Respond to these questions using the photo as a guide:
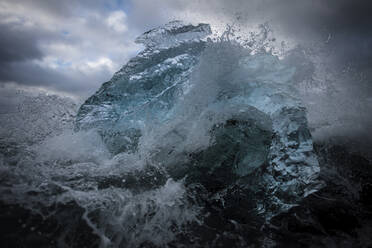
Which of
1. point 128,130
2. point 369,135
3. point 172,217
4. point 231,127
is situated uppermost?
point 369,135

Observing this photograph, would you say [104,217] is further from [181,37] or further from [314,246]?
[181,37]

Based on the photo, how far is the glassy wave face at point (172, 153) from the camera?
219cm

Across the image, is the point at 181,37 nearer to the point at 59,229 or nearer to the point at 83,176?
the point at 83,176

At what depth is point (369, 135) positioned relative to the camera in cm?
793

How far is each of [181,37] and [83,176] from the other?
351 cm

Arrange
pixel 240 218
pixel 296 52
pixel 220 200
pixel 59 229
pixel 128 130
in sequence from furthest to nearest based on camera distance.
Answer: pixel 296 52 < pixel 128 130 < pixel 220 200 < pixel 240 218 < pixel 59 229

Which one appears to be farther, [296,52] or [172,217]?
[296,52]

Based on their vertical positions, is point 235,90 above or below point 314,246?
above

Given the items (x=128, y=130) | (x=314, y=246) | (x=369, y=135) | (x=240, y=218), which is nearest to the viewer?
(x=314, y=246)

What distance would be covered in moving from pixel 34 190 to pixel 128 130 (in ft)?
5.98

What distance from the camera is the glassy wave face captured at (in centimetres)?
219

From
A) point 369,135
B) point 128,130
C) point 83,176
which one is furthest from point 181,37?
point 369,135

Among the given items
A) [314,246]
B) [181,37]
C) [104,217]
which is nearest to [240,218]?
[314,246]

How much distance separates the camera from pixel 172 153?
3.38m
